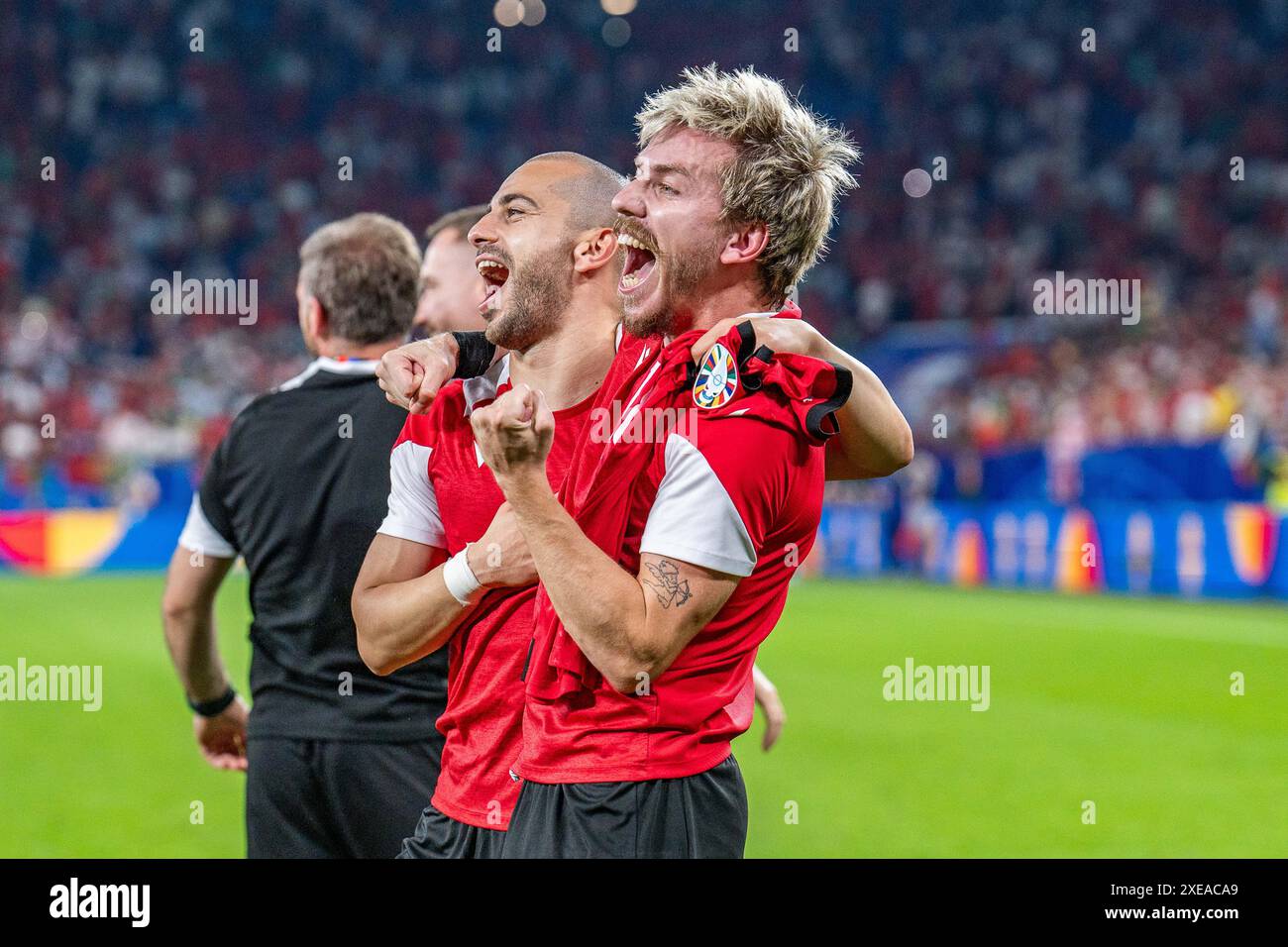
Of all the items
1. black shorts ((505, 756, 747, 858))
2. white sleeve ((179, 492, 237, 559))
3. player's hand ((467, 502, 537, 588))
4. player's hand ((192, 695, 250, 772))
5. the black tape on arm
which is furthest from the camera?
player's hand ((192, 695, 250, 772))

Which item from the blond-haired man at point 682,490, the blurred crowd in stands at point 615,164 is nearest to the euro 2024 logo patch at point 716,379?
the blond-haired man at point 682,490

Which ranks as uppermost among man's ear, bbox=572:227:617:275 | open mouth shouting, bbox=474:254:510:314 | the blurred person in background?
the blurred person in background

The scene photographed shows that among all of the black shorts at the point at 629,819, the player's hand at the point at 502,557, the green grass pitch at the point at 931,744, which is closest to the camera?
the black shorts at the point at 629,819

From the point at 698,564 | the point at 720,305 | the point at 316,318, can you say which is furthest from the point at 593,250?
the point at 316,318

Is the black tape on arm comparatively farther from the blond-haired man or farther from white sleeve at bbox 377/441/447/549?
the blond-haired man

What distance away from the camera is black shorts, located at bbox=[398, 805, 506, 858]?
3098 mm

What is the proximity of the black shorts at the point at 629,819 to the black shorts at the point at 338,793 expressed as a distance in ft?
3.96

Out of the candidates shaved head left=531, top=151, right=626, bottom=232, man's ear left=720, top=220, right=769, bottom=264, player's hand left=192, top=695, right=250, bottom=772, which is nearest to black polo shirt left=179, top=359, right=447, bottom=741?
player's hand left=192, top=695, right=250, bottom=772

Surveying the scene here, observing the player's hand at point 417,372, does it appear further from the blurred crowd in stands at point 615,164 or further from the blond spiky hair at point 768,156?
the blurred crowd in stands at point 615,164

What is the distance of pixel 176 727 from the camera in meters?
9.62

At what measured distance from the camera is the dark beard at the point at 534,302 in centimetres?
318

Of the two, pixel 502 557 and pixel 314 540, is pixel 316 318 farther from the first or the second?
pixel 502 557

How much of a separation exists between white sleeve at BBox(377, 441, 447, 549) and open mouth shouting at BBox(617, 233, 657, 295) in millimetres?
628
